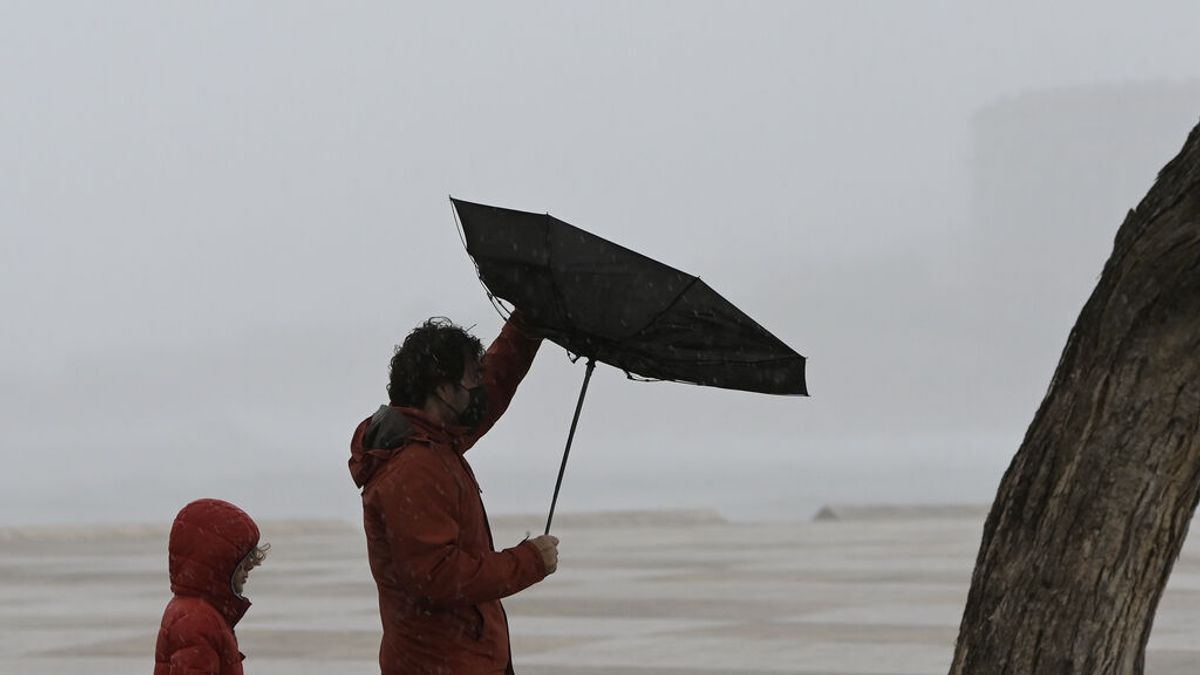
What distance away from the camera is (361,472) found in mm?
5297

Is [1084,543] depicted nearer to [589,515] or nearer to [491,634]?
[491,634]

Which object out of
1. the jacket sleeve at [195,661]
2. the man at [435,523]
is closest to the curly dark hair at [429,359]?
the man at [435,523]

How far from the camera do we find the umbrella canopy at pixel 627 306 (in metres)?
5.44

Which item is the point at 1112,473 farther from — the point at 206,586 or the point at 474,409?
the point at 206,586

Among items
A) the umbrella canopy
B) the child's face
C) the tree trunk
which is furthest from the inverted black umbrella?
the child's face

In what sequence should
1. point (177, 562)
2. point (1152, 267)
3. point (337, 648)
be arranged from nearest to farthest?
point (1152, 267) < point (177, 562) < point (337, 648)

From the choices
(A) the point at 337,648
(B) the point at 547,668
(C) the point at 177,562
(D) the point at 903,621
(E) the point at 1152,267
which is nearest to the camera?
(E) the point at 1152,267

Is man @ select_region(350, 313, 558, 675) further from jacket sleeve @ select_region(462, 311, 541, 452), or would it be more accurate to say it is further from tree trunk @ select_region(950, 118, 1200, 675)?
tree trunk @ select_region(950, 118, 1200, 675)

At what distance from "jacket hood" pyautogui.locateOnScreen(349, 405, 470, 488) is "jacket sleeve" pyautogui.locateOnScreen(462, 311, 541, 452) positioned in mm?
385

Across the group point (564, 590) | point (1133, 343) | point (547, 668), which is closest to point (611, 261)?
point (1133, 343)

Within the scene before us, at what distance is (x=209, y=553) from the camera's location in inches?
215

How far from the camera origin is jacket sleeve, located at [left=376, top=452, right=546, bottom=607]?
5.06m

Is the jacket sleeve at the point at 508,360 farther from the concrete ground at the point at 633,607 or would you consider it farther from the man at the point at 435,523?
the concrete ground at the point at 633,607

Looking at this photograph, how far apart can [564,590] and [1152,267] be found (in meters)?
12.1
